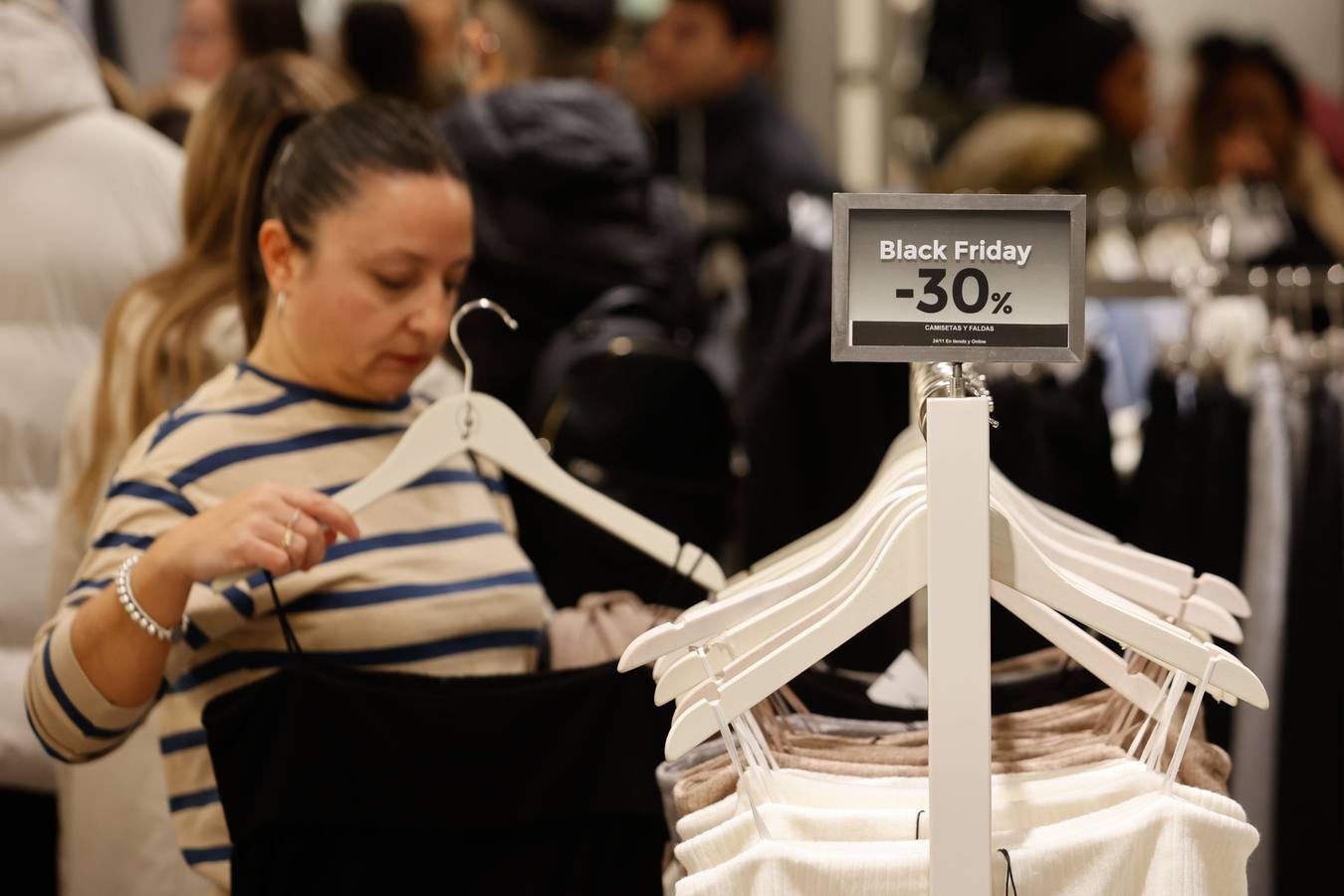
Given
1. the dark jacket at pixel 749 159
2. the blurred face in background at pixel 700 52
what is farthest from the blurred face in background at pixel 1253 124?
the blurred face in background at pixel 700 52

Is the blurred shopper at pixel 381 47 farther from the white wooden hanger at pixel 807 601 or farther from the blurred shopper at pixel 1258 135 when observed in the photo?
the white wooden hanger at pixel 807 601

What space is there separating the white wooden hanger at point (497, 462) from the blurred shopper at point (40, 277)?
0.87 meters

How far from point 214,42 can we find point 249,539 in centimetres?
246

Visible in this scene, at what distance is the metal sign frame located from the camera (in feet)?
3.34

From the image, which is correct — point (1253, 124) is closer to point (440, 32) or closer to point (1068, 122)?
point (1068, 122)

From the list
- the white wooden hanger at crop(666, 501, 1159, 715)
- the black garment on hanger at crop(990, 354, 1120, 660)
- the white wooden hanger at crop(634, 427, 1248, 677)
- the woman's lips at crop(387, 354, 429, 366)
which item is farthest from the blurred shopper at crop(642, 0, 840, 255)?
the white wooden hanger at crop(666, 501, 1159, 715)


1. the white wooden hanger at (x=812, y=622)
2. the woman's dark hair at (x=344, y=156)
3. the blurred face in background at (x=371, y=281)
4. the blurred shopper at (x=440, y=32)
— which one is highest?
the blurred shopper at (x=440, y=32)

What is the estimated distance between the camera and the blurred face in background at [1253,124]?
12.3ft

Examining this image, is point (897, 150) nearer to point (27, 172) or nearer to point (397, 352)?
point (27, 172)

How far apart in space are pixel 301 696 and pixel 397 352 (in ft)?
1.17

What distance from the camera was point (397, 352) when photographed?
147cm

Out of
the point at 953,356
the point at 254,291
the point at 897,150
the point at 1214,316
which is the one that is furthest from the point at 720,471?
the point at 897,150

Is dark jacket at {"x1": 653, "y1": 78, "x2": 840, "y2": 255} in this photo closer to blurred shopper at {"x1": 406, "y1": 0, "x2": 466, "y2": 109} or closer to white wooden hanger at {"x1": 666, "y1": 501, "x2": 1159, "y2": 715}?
blurred shopper at {"x1": 406, "y1": 0, "x2": 466, "y2": 109}

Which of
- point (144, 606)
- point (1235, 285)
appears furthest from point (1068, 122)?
point (144, 606)
